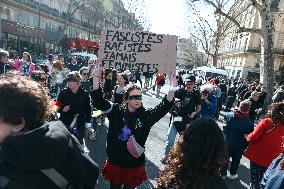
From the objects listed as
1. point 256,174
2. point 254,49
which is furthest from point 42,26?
point 256,174

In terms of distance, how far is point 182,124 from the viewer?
24.7 ft

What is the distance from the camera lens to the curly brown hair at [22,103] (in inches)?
Result: 75.2

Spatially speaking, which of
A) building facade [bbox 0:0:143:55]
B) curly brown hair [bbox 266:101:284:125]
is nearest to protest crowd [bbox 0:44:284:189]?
curly brown hair [bbox 266:101:284:125]

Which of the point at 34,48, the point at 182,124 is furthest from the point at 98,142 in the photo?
the point at 34,48

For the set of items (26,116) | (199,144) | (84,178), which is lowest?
(84,178)

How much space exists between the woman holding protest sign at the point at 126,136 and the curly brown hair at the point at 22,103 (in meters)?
2.24

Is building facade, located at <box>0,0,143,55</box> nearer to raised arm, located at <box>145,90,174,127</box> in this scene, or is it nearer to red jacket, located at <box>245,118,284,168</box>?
red jacket, located at <box>245,118,284,168</box>

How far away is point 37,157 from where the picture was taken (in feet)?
5.93

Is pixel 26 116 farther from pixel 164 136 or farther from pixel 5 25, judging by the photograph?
pixel 5 25

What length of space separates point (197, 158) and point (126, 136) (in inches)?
78.1

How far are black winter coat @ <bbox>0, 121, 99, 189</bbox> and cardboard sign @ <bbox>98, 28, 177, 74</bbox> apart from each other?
10.7 ft

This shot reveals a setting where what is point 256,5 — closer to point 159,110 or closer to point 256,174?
point 256,174

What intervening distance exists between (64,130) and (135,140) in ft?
7.49

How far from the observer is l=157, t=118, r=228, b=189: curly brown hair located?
7.57 ft
